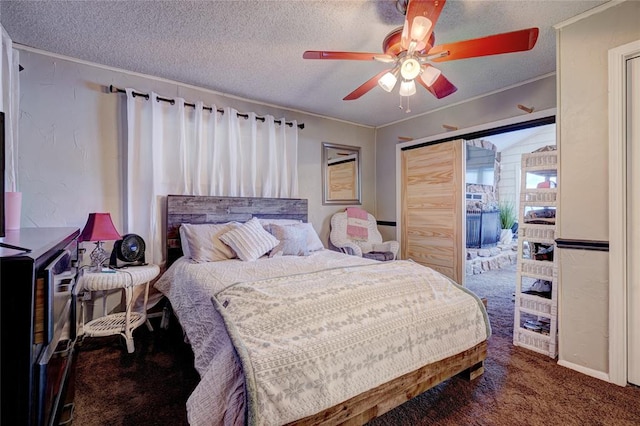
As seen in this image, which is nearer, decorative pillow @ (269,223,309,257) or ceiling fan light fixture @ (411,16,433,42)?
ceiling fan light fixture @ (411,16,433,42)

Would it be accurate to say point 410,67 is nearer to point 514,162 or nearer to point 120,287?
point 120,287

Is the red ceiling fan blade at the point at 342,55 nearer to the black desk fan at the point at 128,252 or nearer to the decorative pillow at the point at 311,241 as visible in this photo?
the decorative pillow at the point at 311,241

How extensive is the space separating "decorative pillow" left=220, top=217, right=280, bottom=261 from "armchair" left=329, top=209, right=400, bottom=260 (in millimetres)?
1291

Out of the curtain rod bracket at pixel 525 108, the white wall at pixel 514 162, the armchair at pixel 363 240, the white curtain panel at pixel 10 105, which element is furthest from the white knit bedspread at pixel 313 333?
the white wall at pixel 514 162

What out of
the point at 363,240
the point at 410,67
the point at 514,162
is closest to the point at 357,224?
the point at 363,240

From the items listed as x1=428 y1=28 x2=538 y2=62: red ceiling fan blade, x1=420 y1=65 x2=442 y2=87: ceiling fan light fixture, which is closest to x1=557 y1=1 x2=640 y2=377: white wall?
x1=428 y1=28 x2=538 y2=62: red ceiling fan blade

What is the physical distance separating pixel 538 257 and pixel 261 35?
113 inches

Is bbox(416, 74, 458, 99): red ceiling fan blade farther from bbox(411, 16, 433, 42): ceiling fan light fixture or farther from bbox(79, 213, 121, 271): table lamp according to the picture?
bbox(79, 213, 121, 271): table lamp

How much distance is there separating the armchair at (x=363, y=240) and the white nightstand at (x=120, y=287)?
7.40 ft

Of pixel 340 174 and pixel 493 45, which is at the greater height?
pixel 493 45

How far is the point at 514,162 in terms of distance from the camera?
22.3 ft

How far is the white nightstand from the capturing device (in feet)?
7.12

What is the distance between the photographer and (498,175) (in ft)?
22.5

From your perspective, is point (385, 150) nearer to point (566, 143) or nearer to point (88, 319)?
point (566, 143)
